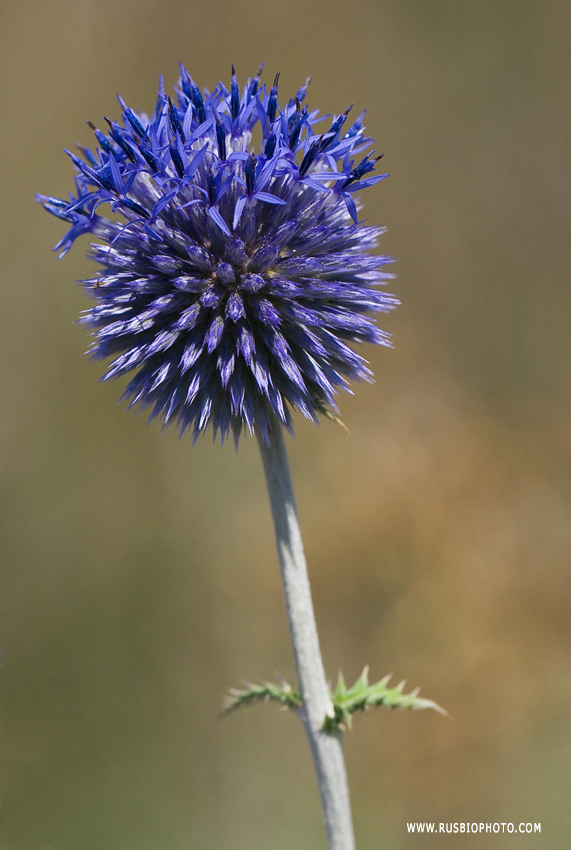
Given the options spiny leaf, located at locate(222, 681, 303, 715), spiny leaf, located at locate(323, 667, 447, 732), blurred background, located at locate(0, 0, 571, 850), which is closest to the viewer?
spiny leaf, located at locate(323, 667, 447, 732)

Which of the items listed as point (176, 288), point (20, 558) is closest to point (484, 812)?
point (20, 558)

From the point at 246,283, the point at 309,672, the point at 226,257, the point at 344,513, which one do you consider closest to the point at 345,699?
the point at 309,672

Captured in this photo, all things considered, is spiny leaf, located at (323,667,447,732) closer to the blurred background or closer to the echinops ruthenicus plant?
the echinops ruthenicus plant

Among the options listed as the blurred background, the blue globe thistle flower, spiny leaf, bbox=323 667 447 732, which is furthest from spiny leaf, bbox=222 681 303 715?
the blurred background

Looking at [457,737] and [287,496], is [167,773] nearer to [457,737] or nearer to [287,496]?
[457,737]

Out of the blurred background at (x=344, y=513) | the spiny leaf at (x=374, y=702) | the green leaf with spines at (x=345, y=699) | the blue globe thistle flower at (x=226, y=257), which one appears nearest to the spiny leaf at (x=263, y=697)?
the green leaf with spines at (x=345, y=699)

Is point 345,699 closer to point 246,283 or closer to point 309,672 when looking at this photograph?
point 309,672
